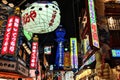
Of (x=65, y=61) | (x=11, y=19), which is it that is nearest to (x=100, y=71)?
(x=11, y=19)

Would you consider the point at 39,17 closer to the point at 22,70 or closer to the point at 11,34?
the point at 11,34

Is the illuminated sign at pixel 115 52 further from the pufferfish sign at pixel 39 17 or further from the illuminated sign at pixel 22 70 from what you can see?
the illuminated sign at pixel 22 70

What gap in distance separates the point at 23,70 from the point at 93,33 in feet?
35.6

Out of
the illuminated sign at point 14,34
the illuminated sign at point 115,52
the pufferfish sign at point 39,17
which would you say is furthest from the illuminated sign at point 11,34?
the illuminated sign at point 115,52

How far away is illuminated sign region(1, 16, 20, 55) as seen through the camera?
15.2 meters

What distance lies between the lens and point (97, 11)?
1423 centimetres

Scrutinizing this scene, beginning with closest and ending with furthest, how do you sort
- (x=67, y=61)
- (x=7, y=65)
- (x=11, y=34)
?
(x=11, y=34) < (x=7, y=65) < (x=67, y=61)

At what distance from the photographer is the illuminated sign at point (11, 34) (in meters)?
15.2

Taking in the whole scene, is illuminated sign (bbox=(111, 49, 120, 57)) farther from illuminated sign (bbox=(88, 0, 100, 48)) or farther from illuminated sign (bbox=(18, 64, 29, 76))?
illuminated sign (bbox=(18, 64, 29, 76))

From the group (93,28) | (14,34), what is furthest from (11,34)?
(93,28)

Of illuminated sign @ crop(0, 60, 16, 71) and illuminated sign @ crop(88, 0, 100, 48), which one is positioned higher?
illuminated sign @ crop(88, 0, 100, 48)

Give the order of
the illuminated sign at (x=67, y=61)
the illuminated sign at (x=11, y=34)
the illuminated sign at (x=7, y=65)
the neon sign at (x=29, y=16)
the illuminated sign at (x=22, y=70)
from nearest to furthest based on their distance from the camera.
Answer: the neon sign at (x=29, y=16) → the illuminated sign at (x=11, y=34) → the illuminated sign at (x=7, y=65) → the illuminated sign at (x=22, y=70) → the illuminated sign at (x=67, y=61)

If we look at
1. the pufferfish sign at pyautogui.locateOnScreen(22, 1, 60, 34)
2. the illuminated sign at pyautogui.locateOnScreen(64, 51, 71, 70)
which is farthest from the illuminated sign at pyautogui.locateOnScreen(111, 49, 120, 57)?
the illuminated sign at pyautogui.locateOnScreen(64, 51, 71, 70)

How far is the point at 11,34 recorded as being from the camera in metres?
15.4
